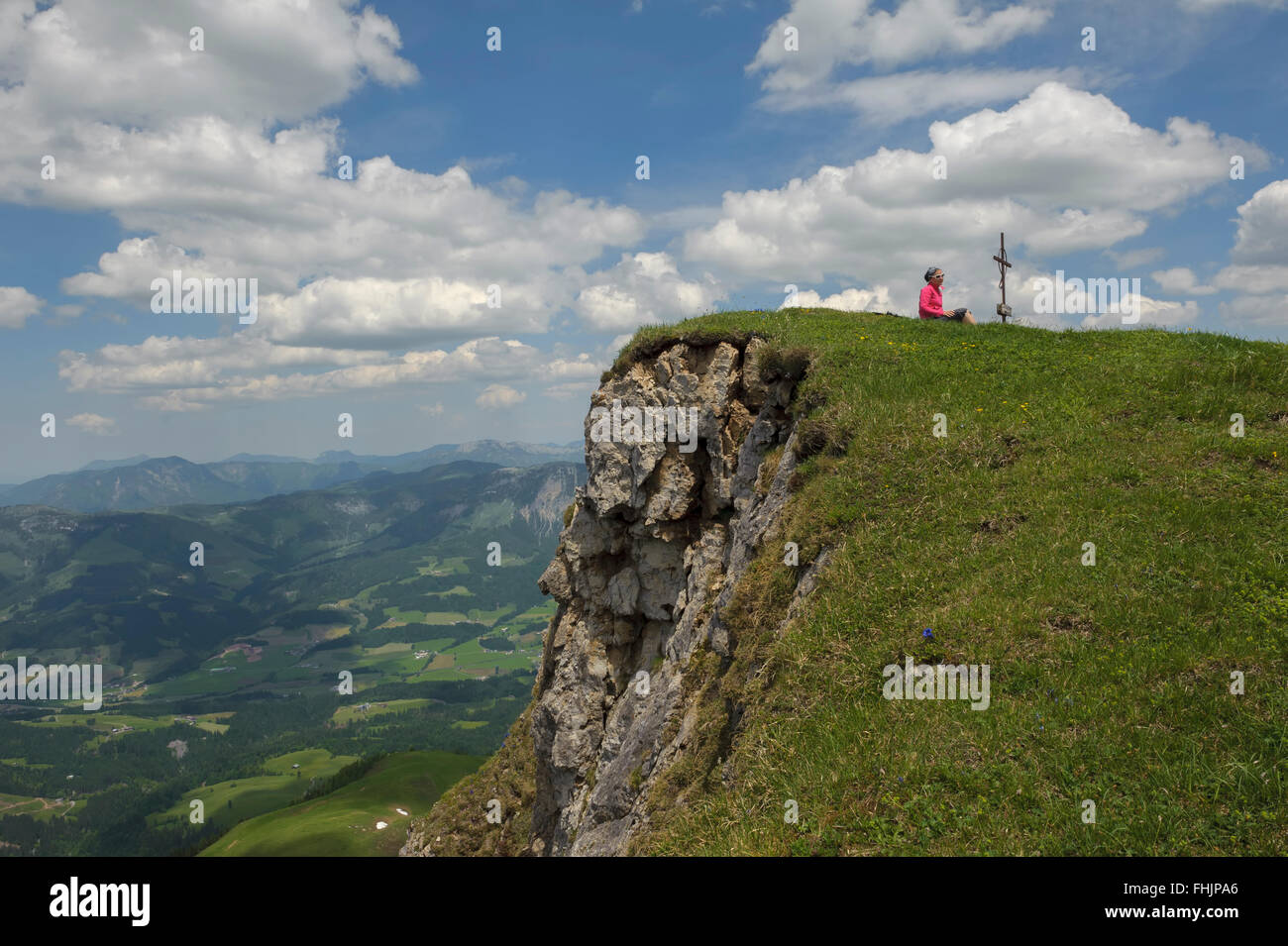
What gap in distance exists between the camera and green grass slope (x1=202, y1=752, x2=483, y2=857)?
4163 inches

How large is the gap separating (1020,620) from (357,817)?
447 ft

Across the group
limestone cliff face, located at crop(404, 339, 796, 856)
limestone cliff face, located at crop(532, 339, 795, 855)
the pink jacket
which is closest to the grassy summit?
limestone cliff face, located at crop(404, 339, 796, 856)

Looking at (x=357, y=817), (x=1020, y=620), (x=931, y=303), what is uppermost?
(x=931, y=303)

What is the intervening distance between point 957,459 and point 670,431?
16.3m

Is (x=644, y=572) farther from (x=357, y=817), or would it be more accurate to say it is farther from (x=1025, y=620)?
(x=357, y=817)

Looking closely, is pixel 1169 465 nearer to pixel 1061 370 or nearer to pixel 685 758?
pixel 1061 370

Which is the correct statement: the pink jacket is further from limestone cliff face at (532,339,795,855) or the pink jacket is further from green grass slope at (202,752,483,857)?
green grass slope at (202,752,483,857)

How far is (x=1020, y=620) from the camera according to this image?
11969 millimetres

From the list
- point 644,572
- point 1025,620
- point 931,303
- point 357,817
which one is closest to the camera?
point 1025,620

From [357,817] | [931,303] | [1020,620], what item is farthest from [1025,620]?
[357,817]

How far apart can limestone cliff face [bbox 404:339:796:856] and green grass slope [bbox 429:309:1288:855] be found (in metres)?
3.24

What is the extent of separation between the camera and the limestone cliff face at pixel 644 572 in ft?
71.9
